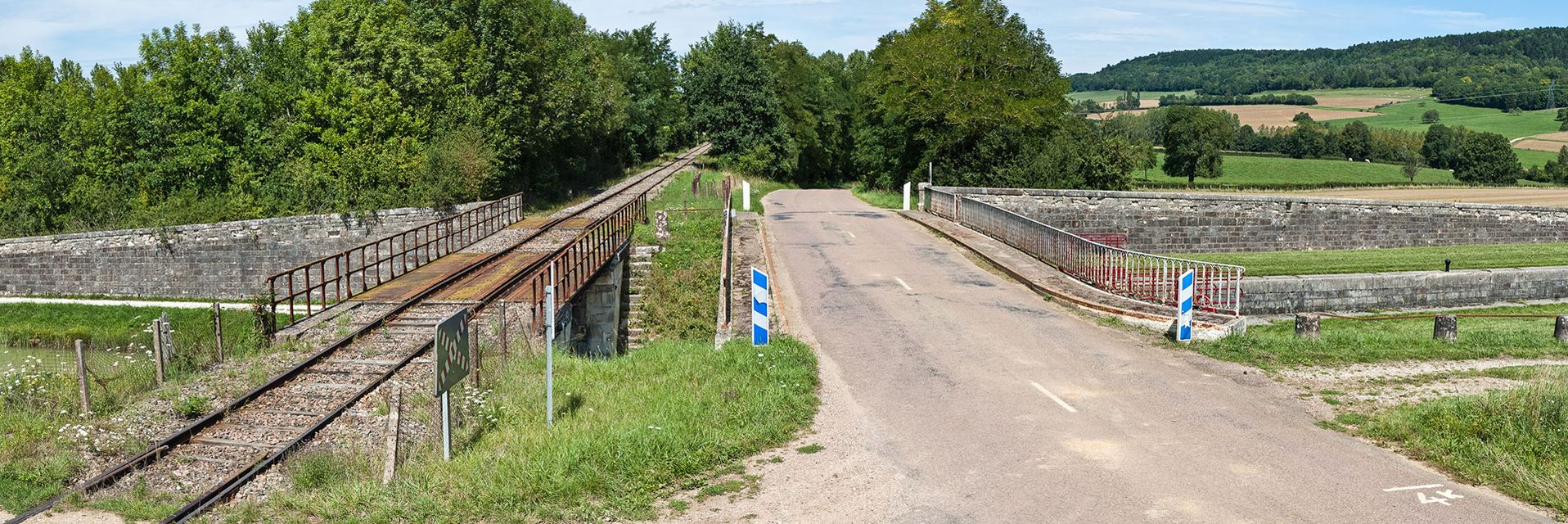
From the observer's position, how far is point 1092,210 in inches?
1474

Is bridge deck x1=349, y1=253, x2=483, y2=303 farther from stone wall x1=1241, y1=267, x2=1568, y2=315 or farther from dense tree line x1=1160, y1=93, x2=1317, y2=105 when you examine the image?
dense tree line x1=1160, y1=93, x2=1317, y2=105

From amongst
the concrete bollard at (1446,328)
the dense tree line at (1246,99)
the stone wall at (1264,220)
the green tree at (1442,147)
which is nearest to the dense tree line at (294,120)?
the stone wall at (1264,220)

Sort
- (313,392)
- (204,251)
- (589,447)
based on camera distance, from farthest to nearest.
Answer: (204,251) → (313,392) → (589,447)

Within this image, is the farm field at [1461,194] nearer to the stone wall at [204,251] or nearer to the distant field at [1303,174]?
the distant field at [1303,174]

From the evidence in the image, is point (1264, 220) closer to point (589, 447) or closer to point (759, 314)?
point (759, 314)

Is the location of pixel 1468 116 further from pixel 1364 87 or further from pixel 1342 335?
pixel 1342 335

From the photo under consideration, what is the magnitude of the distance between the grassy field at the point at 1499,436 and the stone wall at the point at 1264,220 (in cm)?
2488

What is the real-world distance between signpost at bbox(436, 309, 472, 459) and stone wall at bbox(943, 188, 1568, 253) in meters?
26.7

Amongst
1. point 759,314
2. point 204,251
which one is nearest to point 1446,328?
point 759,314

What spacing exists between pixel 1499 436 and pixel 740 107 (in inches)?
2456

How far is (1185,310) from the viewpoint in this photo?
49.7 ft

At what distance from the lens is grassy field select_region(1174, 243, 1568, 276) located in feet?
95.1

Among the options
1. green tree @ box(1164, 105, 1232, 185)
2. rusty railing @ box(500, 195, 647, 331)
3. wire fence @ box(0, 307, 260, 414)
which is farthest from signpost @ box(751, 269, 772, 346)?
green tree @ box(1164, 105, 1232, 185)

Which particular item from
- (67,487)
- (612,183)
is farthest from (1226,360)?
(612,183)
